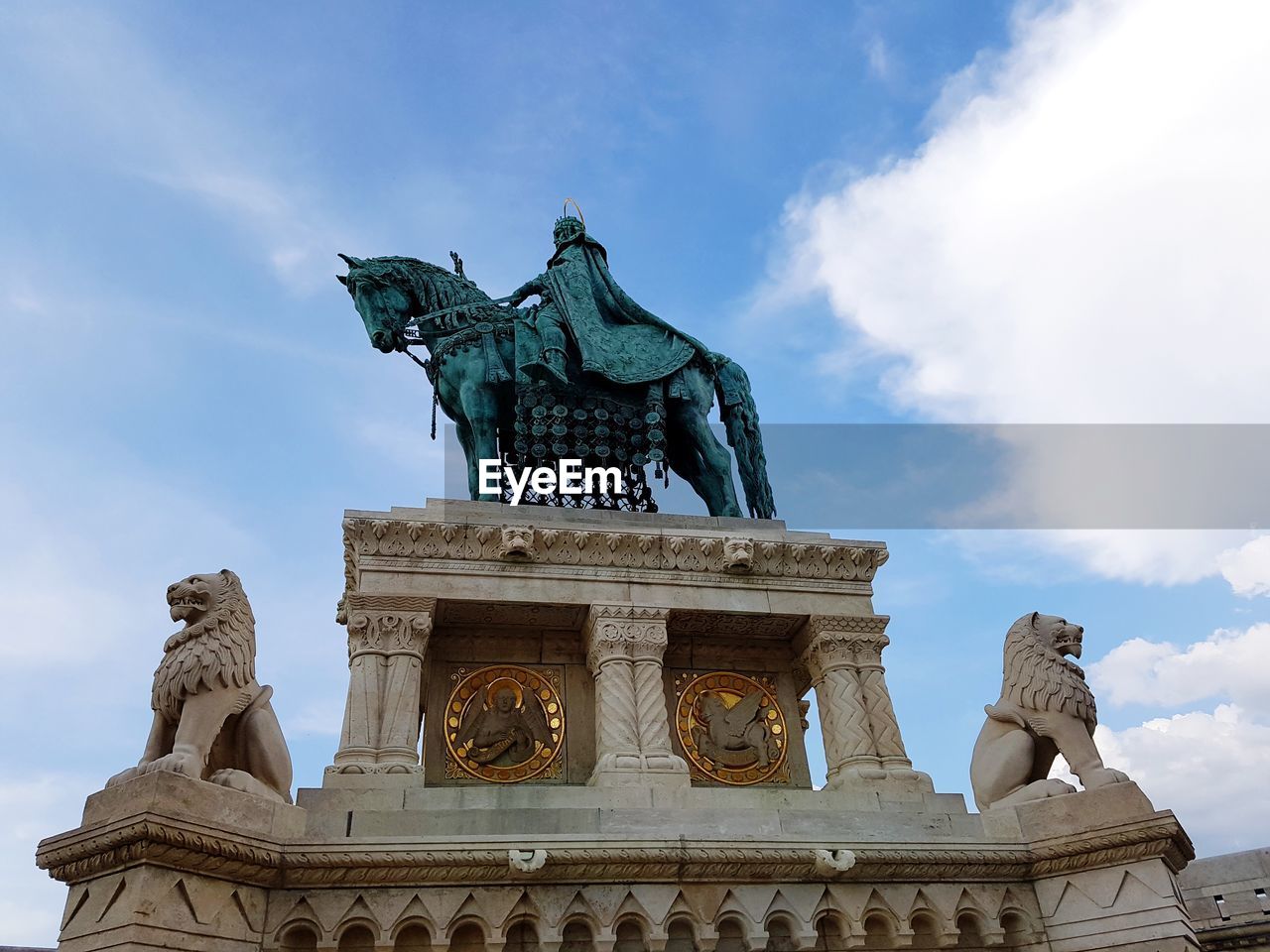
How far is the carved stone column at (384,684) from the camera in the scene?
37.7 ft

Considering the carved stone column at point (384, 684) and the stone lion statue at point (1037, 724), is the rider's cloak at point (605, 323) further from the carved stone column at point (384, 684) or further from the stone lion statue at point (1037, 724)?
the stone lion statue at point (1037, 724)

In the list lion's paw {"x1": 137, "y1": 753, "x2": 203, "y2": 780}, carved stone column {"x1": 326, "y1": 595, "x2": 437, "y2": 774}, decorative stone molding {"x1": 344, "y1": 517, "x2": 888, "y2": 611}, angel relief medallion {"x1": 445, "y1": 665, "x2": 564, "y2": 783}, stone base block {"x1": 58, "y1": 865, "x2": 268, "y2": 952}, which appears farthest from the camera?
decorative stone molding {"x1": 344, "y1": 517, "x2": 888, "y2": 611}

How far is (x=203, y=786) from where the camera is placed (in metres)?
8.59

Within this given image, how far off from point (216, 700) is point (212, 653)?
0.45 metres

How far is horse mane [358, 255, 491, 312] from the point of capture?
1677 centimetres

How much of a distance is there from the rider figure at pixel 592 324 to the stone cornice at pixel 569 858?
8.02 m

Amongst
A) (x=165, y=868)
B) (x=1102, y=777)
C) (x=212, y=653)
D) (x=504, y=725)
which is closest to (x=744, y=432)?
(x=504, y=725)

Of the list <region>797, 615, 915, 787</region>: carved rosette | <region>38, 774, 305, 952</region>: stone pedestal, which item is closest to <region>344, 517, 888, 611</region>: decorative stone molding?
<region>797, 615, 915, 787</region>: carved rosette

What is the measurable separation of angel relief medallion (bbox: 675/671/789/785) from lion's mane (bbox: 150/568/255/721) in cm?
581

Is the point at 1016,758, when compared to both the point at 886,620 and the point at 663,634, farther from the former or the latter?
the point at 663,634

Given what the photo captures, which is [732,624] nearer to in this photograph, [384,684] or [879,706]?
[879,706]

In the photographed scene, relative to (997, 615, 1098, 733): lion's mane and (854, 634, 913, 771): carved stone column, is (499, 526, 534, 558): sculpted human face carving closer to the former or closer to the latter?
(854, 634, 913, 771): carved stone column

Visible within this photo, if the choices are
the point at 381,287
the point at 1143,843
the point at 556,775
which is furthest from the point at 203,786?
the point at 381,287

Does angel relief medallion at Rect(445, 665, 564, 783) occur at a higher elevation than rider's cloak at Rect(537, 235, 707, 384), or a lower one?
lower
